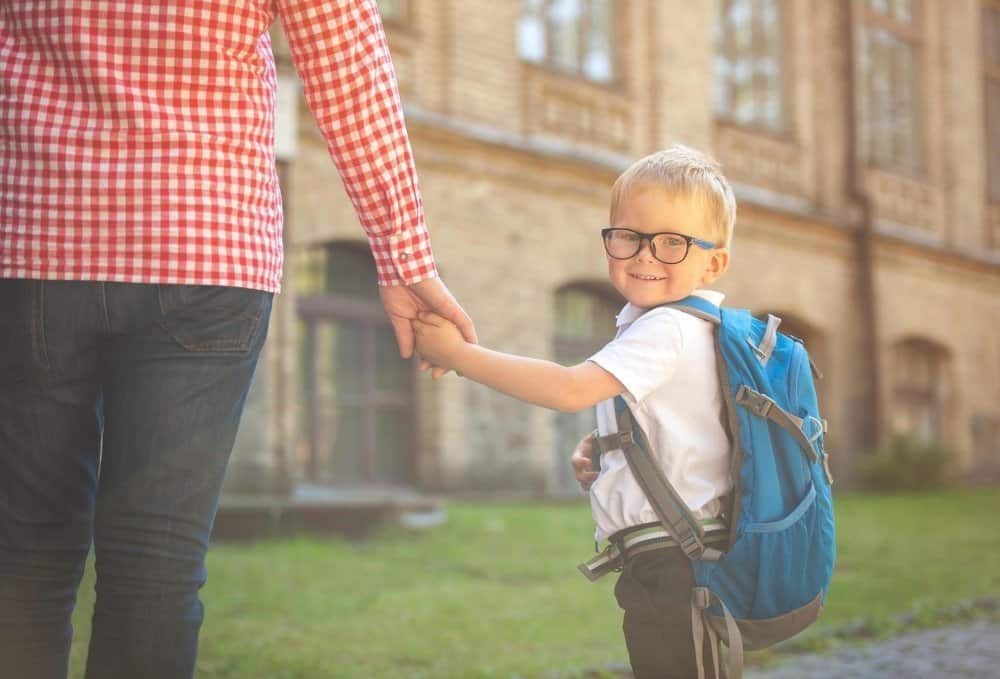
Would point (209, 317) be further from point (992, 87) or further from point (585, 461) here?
point (992, 87)

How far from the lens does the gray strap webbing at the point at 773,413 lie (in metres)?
2.29

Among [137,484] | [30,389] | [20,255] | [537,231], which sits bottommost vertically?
[137,484]

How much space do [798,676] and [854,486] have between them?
470 inches

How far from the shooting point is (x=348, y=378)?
11.2 meters

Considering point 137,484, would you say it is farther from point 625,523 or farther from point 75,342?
point 625,523

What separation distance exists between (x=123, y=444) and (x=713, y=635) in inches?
41.7

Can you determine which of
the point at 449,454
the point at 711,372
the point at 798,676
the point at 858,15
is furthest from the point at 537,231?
the point at 711,372

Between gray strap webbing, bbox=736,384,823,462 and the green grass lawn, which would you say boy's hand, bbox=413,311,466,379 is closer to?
gray strap webbing, bbox=736,384,823,462

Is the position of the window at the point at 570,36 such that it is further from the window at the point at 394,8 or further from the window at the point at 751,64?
the window at the point at 751,64

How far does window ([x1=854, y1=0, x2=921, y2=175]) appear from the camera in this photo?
668 inches

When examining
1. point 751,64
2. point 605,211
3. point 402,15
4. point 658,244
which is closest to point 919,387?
point 751,64

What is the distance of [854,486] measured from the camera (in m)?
15.6

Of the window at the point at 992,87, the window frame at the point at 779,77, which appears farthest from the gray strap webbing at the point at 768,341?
the window at the point at 992,87

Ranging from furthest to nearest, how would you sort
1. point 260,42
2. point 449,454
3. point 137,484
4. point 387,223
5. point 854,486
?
point 854,486, point 449,454, point 387,223, point 260,42, point 137,484
